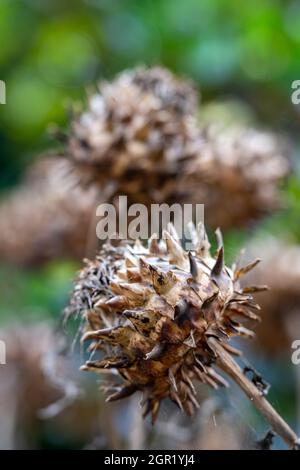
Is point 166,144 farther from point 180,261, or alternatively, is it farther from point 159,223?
point 180,261

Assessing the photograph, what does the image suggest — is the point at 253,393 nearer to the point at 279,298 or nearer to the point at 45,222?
the point at 279,298

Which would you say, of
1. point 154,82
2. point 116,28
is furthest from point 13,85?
point 154,82

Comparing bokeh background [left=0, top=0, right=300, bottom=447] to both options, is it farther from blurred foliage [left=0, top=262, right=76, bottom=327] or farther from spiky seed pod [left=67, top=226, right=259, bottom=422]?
spiky seed pod [left=67, top=226, right=259, bottom=422]
